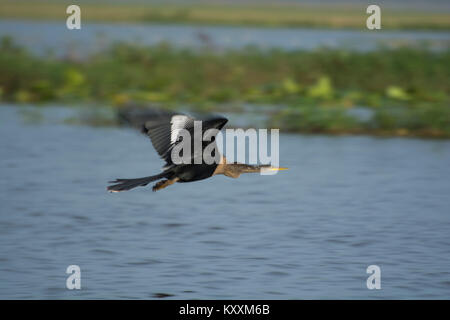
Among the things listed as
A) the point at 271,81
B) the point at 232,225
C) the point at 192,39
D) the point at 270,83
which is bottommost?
the point at 232,225

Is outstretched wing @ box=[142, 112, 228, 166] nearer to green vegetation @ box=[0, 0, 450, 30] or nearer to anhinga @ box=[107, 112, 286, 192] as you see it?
anhinga @ box=[107, 112, 286, 192]

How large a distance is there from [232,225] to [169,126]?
8.57ft

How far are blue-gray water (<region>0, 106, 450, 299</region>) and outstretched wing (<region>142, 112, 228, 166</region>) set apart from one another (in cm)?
123

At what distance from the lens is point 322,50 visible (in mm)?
18750

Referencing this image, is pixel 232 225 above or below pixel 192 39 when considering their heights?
below

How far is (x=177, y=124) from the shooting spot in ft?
21.1

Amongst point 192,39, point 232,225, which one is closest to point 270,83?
point 232,225

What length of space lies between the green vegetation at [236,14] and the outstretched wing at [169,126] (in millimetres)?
45956

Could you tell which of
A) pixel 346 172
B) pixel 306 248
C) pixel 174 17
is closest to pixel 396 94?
pixel 346 172

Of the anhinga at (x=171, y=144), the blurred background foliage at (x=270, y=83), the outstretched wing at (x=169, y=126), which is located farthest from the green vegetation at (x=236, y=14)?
the outstretched wing at (x=169, y=126)

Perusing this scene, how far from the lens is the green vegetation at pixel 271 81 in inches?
542

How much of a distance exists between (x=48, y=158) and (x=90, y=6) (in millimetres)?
62258

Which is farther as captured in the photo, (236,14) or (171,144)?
(236,14)

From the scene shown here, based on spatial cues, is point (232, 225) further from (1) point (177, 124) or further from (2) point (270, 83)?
(2) point (270, 83)
